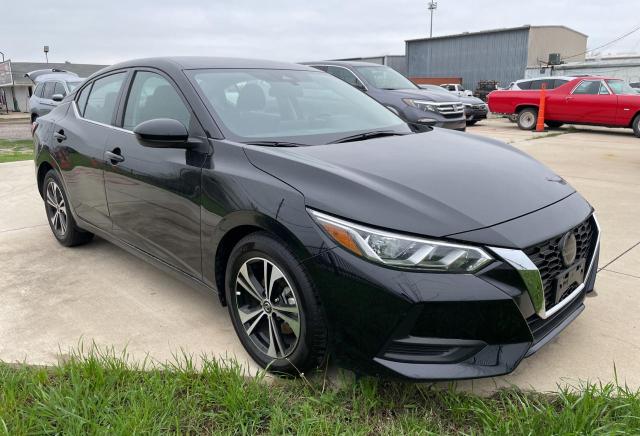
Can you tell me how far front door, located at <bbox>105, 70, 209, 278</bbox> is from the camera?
2.91 metres

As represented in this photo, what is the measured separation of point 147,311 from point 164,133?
1.20 m

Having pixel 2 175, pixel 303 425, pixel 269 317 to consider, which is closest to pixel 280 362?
pixel 269 317

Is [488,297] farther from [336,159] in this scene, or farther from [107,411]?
[107,411]

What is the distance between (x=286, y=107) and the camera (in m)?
3.29

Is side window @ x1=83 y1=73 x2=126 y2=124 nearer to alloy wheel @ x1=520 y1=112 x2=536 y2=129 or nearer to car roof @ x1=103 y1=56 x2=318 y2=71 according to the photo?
car roof @ x1=103 y1=56 x2=318 y2=71

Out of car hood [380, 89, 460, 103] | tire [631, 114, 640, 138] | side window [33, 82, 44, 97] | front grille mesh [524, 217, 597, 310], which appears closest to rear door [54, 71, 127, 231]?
front grille mesh [524, 217, 597, 310]

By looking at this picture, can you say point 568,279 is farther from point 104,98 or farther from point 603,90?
point 603,90

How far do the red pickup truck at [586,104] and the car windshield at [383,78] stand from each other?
4.86 m

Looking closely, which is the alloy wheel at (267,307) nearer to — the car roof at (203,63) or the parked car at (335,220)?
the parked car at (335,220)

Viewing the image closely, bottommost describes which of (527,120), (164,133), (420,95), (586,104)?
(527,120)

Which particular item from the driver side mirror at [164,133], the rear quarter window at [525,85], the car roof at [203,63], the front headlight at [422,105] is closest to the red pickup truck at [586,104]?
the rear quarter window at [525,85]

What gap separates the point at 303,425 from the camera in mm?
2141

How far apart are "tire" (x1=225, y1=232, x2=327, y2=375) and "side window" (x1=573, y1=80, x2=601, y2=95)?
13320mm

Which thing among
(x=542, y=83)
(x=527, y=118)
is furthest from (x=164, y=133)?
(x=542, y=83)
